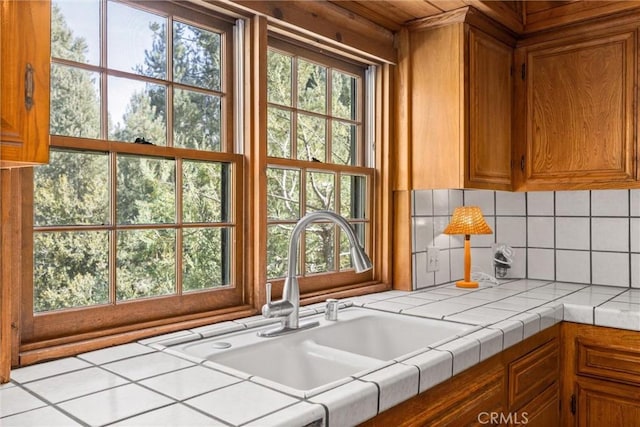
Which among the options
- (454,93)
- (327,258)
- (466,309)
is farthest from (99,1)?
(466,309)

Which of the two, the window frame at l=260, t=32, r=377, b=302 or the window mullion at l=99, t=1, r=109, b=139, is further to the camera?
the window frame at l=260, t=32, r=377, b=302

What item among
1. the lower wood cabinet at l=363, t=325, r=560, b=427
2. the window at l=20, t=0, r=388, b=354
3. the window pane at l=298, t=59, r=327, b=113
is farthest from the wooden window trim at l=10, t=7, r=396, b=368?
the lower wood cabinet at l=363, t=325, r=560, b=427

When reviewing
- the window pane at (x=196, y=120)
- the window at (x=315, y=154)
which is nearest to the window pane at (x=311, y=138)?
the window at (x=315, y=154)

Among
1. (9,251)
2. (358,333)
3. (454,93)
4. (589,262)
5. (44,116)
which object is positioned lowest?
(358,333)

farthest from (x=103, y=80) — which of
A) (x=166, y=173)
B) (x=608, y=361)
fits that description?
(x=608, y=361)

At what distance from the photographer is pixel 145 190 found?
58.0 inches

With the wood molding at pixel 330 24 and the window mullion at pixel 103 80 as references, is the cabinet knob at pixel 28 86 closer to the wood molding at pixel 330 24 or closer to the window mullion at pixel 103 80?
the window mullion at pixel 103 80

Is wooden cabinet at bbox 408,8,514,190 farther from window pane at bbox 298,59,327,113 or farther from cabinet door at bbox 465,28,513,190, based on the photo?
window pane at bbox 298,59,327,113

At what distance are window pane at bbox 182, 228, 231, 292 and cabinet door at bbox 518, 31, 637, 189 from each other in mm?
1532

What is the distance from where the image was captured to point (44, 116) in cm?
84

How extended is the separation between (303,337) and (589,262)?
65.8 inches

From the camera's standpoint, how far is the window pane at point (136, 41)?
4.64 feet

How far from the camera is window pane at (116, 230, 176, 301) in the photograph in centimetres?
142

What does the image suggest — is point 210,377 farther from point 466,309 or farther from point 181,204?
point 466,309
